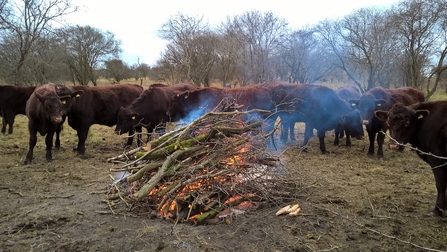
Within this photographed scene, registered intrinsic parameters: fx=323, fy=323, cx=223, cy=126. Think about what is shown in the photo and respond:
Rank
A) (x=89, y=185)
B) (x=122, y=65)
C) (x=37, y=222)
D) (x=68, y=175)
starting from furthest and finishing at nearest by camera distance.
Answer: (x=122, y=65), (x=68, y=175), (x=89, y=185), (x=37, y=222)

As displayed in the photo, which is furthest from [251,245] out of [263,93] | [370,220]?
[263,93]

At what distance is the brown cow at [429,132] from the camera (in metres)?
4.78

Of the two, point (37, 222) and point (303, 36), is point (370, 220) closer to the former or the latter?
point (37, 222)

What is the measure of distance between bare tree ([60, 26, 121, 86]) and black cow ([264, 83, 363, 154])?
31.1 m

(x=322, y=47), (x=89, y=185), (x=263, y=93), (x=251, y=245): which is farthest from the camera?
(x=322, y=47)

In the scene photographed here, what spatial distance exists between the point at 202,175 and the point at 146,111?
598 cm

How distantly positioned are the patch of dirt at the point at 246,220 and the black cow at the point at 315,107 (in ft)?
9.21

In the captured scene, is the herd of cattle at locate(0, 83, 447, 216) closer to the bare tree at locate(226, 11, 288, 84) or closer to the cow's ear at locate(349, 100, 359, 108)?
the cow's ear at locate(349, 100, 359, 108)

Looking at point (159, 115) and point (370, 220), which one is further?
point (159, 115)

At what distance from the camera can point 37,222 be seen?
4.40 meters

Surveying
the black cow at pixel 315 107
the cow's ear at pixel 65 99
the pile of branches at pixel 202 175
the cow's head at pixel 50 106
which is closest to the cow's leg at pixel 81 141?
the cow's ear at pixel 65 99

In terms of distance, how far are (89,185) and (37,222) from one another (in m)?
1.76

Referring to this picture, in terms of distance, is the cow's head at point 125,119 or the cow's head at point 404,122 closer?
the cow's head at point 404,122

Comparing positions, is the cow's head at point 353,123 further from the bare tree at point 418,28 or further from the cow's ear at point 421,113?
the bare tree at point 418,28
